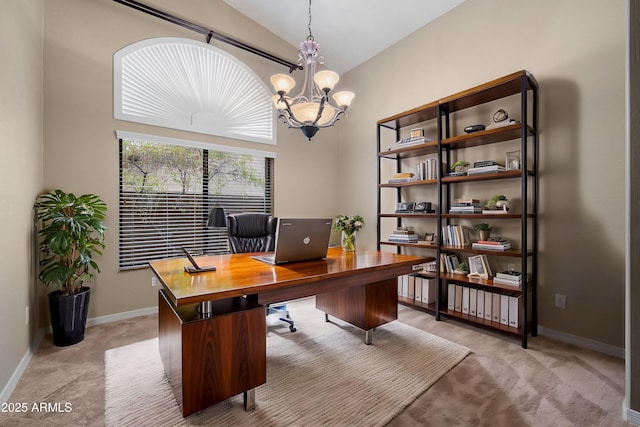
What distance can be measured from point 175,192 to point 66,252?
1.18m

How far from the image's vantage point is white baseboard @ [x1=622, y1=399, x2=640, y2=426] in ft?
Result: 4.79

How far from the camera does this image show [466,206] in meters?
2.75

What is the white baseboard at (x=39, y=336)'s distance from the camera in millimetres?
1679

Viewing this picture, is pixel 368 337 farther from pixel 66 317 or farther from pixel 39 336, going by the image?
pixel 39 336

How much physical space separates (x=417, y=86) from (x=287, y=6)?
1.83 m

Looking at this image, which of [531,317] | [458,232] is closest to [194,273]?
[458,232]

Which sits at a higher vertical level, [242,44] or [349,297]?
[242,44]

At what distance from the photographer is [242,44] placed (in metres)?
3.52

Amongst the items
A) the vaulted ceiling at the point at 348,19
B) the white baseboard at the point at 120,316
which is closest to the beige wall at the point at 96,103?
the white baseboard at the point at 120,316

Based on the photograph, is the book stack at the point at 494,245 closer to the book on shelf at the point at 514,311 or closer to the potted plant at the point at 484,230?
the potted plant at the point at 484,230

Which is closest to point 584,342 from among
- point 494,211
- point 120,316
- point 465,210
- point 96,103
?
point 494,211

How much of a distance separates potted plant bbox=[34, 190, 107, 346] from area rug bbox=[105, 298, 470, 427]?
50 centimetres

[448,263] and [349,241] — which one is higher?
[349,241]

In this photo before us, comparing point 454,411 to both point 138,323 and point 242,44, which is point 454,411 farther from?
point 242,44
